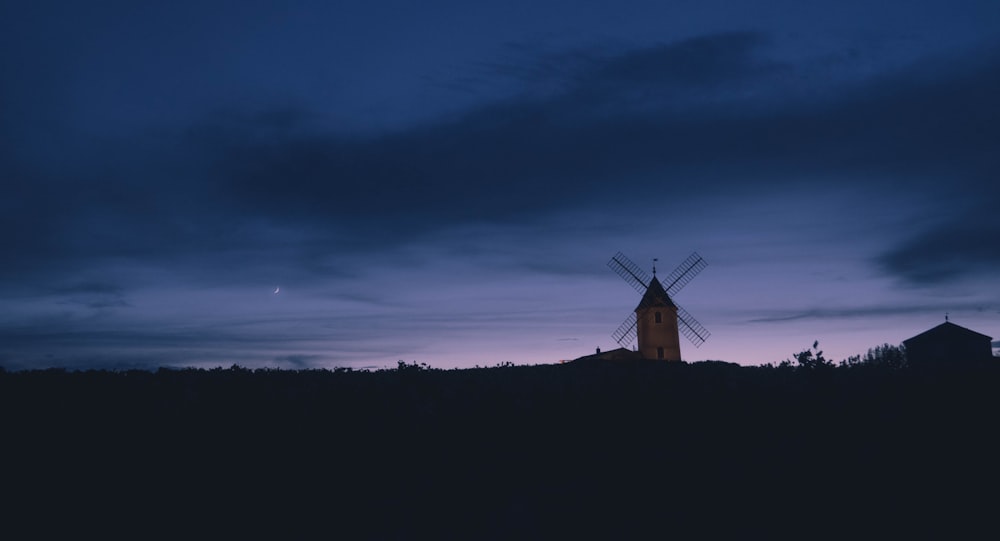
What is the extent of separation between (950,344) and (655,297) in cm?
2634

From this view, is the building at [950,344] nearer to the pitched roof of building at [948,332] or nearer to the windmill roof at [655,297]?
the pitched roof of building at [948,332]

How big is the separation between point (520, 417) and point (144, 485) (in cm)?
818

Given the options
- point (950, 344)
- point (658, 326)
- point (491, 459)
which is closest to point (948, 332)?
point (950, 344)

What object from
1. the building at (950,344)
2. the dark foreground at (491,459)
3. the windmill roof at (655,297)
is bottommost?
the dark foreground at (491,459)

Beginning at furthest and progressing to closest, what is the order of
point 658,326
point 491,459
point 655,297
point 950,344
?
point 950,344
point 655,297
point 658,326
point 491,459

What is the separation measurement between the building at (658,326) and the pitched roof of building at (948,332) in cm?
2350

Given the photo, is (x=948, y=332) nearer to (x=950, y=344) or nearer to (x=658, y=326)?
(x=950, y=344)

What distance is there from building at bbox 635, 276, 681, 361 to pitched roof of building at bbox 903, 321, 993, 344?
2350 centimetres

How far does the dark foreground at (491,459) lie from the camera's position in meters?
13.7

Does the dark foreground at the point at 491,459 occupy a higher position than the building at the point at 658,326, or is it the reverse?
the building at the point at 658,326

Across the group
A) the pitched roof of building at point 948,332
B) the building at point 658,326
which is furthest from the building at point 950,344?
the building at point 658,326

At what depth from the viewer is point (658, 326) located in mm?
63562

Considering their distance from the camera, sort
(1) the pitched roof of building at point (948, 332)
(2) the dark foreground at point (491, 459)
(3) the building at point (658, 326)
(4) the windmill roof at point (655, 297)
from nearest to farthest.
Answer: (2) the dark foreground at point (491, 459) → (3) the building at point (658, 326) → (4) the windmill roof at point (655, 297) → (1) the pitched roof of building at point (948, 332)

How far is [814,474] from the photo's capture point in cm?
1497
